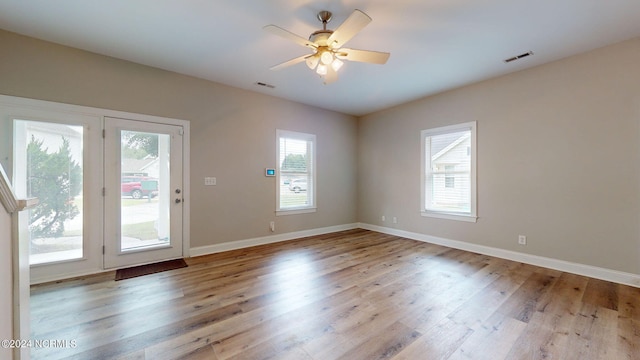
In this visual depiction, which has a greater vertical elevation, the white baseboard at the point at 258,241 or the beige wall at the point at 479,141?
the beige wall at the point at 479,141

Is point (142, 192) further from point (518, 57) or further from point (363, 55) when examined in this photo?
point (518, 57)

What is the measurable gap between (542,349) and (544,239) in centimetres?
227

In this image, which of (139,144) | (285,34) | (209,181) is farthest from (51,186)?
(285,34)

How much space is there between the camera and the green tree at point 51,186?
9.32 feet

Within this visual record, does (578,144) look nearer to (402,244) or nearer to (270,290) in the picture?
(402,244)

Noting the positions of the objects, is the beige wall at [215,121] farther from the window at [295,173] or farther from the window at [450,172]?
the window at [450,172]

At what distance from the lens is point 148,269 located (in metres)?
3.33

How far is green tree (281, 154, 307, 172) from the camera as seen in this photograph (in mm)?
5020

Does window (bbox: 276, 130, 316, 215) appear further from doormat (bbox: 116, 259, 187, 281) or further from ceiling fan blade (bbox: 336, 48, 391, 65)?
ceiling fan blade (bbox: 336, 48, 391, 65)

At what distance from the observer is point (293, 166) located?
5.12 m

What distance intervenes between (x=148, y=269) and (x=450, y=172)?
16.1ft

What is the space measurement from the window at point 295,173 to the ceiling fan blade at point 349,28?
267 cm

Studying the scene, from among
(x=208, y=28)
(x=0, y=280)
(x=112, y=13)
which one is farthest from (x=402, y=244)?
(x=112, y=13)

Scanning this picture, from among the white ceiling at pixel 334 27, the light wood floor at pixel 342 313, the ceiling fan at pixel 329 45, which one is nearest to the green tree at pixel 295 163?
the white ceiling at pixel 334 27
